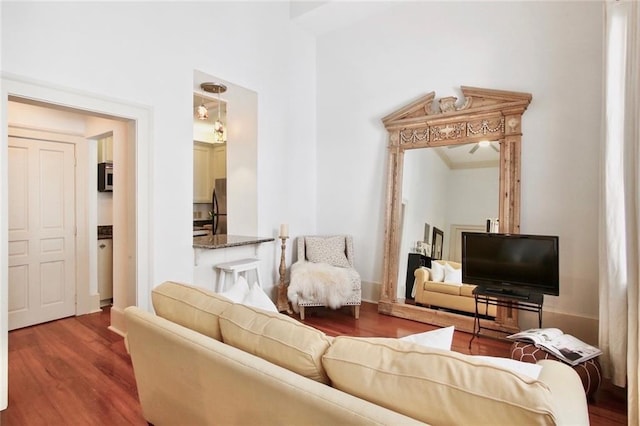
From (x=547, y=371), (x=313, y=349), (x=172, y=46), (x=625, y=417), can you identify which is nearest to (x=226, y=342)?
(x=313, y=349)

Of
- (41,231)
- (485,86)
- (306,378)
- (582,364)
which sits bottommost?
(582,364)

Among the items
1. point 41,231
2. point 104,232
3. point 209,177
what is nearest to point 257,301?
point 41,231

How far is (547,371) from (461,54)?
143 inches

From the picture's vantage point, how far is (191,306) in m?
1.75

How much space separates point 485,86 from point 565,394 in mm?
3446

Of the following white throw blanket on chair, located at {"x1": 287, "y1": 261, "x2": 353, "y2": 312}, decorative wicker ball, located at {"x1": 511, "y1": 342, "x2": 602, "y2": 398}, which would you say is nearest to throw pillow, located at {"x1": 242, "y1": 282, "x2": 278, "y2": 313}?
white throw blanket on chair, located at {"x1": 287, "y1": 261, "x2": 353, "y2": 312}

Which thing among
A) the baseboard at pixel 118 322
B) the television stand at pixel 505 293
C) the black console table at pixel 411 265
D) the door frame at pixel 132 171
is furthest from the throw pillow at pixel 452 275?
the baseboard at pixel 118 322

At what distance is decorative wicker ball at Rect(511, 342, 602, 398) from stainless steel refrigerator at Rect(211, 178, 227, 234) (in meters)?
5.01

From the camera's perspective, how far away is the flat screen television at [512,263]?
300 centimetres

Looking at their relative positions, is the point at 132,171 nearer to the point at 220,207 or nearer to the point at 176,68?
the point at 176,68

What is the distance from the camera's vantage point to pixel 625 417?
7.46 ft

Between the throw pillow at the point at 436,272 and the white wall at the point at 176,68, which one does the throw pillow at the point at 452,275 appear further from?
the white wall at the point at 176,68

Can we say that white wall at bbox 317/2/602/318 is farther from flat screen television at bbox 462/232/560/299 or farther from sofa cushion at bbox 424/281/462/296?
sofa cushion at bbox 424/281/462/296

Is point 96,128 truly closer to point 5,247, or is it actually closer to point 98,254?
point 98,254
